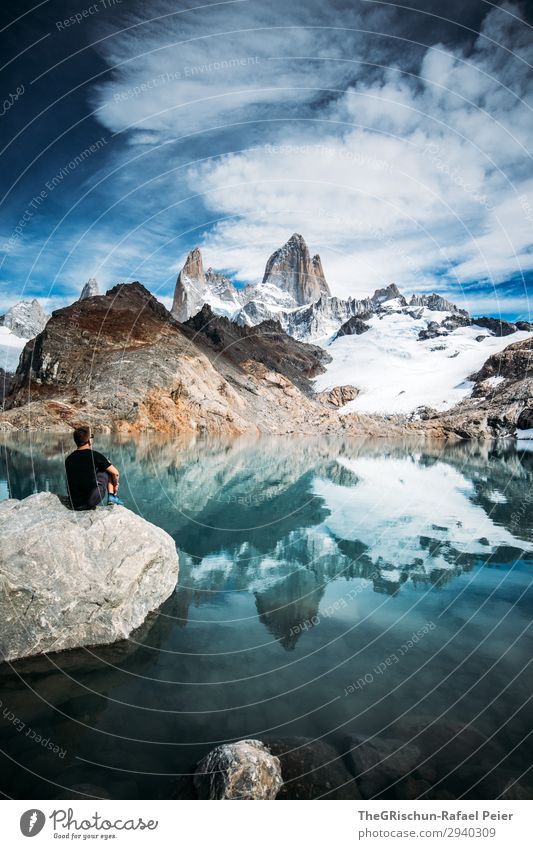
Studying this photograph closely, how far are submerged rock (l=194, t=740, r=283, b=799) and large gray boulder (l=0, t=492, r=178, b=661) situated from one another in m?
4.17

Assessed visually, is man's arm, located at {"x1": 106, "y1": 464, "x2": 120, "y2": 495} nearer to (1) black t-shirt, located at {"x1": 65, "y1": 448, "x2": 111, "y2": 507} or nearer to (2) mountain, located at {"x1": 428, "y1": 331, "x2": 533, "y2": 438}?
(1) black t-shirt, located at {"x1": 65, "y1": 448, "x2": 111, "y2": 507}

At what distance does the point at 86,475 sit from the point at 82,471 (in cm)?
12

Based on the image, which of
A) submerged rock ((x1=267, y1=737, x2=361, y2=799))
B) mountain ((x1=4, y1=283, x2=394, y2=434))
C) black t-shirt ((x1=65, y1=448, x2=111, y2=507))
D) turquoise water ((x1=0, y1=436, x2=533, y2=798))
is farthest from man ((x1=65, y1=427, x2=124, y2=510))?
mountain ((x1=4, y1=283, x2=394, y2=434))

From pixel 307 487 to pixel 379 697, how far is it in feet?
81.9

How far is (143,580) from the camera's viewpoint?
988 cm

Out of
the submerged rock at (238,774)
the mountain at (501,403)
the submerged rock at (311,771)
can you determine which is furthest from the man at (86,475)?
the mountain at (501,403)

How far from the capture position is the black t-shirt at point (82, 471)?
9211 millimetres

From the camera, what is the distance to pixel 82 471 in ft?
30.3

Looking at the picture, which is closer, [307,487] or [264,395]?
[307,487]

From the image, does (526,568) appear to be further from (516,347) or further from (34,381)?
(516,347)

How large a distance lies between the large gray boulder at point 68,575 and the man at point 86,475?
0.31m

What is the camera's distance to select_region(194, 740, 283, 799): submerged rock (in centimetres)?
520

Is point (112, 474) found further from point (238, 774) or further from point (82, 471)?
point (238, 774)

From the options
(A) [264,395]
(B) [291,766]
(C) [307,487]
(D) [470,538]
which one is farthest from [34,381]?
(B) [291,766]
